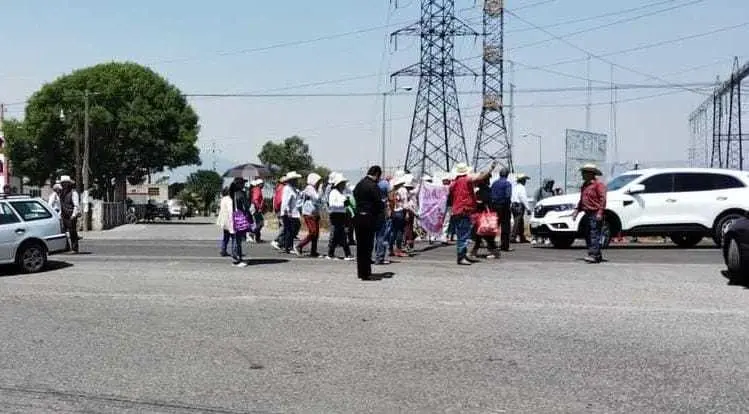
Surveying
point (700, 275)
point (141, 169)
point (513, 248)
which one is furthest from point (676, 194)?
point (141, 169)

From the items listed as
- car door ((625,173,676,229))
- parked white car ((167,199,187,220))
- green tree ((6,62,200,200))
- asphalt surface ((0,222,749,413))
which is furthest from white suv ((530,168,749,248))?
parked white car ((167,199,187,220))

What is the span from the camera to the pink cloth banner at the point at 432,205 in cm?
2045

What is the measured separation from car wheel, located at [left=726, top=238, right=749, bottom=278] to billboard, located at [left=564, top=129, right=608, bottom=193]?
57.3ft

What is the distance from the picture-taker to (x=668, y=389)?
651cm

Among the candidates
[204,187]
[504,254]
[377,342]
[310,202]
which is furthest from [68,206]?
[204,187]

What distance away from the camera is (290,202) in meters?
17.2

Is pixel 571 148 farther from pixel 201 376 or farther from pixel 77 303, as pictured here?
pixel 201 376

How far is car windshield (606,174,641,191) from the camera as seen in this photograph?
1917 centimetres

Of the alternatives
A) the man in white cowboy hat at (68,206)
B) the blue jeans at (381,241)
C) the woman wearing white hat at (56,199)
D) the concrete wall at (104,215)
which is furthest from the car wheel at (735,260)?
the concrete wall at (104,215)

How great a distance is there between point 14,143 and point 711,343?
5321 centimetres

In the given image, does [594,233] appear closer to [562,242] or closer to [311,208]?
[562,242]

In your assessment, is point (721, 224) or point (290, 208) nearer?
point (290, 208)

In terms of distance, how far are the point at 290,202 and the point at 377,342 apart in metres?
9.14

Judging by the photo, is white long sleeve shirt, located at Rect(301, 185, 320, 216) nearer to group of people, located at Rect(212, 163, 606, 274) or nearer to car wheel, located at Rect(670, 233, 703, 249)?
group of people, located at Rect(212, 163, 606, 274)
